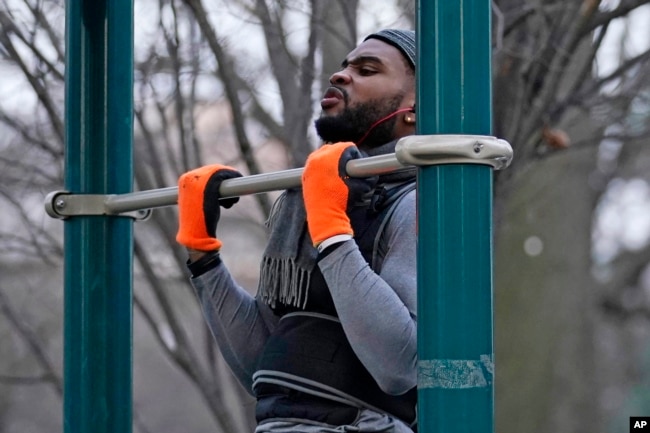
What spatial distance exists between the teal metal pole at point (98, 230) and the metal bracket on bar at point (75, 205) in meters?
0.02

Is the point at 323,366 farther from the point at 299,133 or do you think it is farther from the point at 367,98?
the point at 299,133

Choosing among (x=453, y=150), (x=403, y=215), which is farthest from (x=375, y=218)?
(x=453, y=150)

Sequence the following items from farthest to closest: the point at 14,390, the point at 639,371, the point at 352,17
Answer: the point at 14,390, the point at 639,371, the point at 352,17

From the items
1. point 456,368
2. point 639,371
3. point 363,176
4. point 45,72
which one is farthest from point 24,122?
point 639,371

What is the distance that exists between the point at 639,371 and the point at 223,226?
7177 millimetres

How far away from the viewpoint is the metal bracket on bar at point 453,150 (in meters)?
2.03

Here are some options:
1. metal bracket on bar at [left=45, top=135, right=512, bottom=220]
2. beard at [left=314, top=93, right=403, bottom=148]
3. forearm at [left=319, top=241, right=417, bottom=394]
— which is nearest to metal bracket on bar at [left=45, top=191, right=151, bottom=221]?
metal bracket on bar at [left=45, top=135, right=512, bottom=220]

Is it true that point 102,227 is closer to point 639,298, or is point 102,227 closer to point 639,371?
point 639,298

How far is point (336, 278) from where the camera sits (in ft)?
7.83

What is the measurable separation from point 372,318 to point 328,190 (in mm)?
255

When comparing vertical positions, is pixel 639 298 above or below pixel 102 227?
above

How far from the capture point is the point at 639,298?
37.8 ft

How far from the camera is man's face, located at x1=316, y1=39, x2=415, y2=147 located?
2.79 meters

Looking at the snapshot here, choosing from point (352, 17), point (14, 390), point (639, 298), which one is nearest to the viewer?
point (352, 17)
